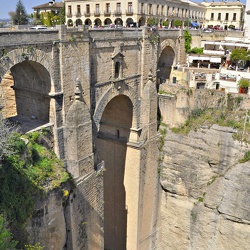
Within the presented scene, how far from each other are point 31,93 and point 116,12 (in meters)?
21.3

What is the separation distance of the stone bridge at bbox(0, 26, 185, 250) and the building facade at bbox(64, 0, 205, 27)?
36.4 ft

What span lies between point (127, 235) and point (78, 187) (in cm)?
774

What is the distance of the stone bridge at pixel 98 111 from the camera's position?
1302 cm

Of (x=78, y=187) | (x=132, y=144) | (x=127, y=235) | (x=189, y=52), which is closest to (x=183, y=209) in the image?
(x=127, y=235)

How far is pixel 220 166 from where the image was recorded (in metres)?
18.4

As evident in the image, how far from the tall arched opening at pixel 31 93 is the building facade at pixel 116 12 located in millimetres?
18760

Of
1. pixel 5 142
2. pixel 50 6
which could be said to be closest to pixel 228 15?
pixel 50 6

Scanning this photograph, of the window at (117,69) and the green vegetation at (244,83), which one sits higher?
the window at (117,69)

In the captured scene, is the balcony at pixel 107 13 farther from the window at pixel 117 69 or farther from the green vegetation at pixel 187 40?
the window at pixel 117 69

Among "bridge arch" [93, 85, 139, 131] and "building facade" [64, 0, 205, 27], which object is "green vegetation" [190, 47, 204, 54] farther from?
"bridge arch" [93, 85, 139, 131]

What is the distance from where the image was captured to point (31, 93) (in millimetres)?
13938

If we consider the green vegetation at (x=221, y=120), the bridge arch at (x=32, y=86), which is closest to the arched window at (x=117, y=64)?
the bridge arch at (x=32, y=86)

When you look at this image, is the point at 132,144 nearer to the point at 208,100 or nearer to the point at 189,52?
the point at 208,100

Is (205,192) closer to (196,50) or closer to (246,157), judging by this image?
(246,157)
